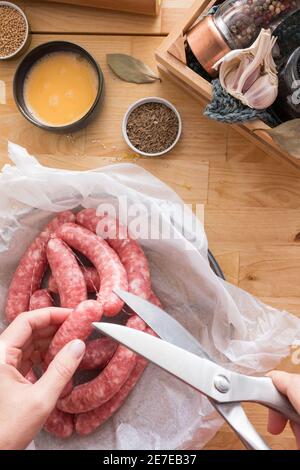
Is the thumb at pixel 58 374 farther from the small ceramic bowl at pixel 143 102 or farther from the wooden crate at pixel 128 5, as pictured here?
the wooden crate at pixel 128 5

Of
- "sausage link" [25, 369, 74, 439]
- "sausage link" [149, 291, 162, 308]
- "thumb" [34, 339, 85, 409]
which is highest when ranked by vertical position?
"thumb" [34, 339, 85, 409]

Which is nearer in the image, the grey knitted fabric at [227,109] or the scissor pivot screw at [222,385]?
the scissor pivot screw at [222,385]

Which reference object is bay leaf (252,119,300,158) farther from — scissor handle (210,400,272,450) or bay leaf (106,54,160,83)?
scissor handle (210,400,272,450)

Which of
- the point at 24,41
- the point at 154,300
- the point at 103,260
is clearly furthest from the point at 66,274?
the point at 24,41

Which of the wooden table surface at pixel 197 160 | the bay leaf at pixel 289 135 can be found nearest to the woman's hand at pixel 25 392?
the wooden table surface at pixel 197 160

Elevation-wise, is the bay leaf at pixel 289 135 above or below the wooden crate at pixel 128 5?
below

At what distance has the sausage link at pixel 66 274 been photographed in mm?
1093

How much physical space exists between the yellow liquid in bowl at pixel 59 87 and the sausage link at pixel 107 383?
0.45 meters

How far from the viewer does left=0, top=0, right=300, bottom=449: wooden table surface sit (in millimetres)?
1214

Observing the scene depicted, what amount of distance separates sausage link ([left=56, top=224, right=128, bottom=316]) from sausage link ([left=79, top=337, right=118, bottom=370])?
0.09 m

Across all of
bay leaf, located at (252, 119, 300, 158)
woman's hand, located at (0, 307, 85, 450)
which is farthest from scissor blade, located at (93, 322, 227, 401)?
bay leaf, located at (252, 119, 300, 158)

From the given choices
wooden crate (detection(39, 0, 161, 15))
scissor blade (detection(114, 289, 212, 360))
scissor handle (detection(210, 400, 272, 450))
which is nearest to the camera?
scissor handle (detection(210, 400, 272, 450))

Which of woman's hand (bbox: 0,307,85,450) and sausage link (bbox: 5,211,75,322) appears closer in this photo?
woman's hand (bbox: 0,307,85,450)

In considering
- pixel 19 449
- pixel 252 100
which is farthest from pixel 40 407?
pixel 252 100
